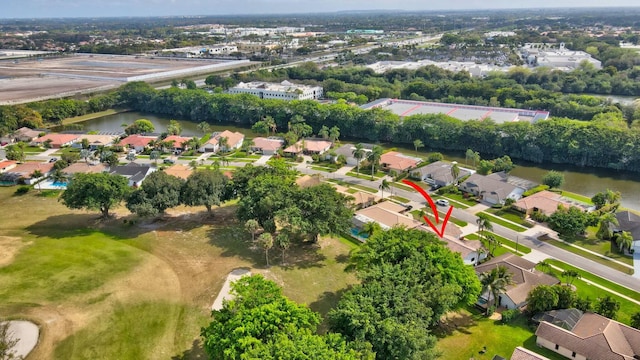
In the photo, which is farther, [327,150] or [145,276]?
[327,150]

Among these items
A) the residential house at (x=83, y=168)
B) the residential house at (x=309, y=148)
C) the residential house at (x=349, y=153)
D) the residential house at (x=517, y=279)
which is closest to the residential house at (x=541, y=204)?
the residential house at (x=517, y=279)

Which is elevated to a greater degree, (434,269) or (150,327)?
(434,269)

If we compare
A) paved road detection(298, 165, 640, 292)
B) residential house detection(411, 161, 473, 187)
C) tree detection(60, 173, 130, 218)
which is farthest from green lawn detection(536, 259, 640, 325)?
tree detection(60, 173, 130, 218)

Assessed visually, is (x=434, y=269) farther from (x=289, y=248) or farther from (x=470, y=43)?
(x=470, y=43)

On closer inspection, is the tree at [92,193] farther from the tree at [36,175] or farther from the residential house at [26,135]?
the residential house at [26,135]

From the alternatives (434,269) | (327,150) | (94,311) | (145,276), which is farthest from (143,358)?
(327,150)

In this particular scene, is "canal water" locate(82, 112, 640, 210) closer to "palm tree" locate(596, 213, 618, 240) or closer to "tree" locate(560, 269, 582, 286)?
"palm tree" locate(596, 213, 618, 240)
